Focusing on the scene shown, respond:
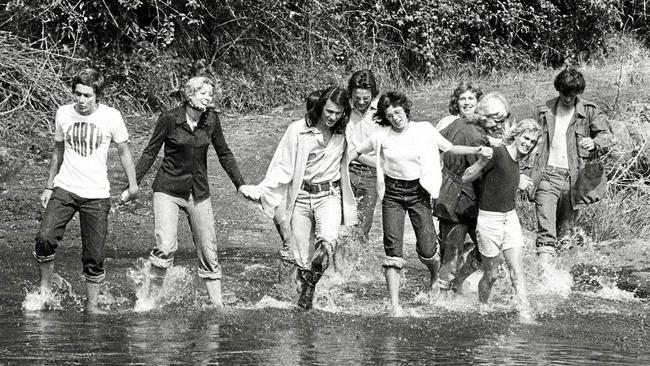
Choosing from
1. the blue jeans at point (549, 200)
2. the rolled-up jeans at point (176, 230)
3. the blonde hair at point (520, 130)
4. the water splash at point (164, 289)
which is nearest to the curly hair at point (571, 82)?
the blue jeans at point (549, 200)

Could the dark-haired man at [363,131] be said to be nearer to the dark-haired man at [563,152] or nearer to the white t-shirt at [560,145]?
the dark-haired man at [563,152]

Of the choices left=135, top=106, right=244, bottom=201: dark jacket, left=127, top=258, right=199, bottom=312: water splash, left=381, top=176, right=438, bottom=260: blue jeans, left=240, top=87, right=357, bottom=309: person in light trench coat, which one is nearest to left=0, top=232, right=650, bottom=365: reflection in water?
left=127, top=258, right=199, bottom=312: water splash

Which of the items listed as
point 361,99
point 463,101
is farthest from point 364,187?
point 463,101

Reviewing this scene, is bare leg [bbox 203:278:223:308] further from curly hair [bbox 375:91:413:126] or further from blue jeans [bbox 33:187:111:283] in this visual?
curly hair [bbox 375:91:413:126]

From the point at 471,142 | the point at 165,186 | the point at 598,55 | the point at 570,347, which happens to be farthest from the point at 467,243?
the point at 598,55

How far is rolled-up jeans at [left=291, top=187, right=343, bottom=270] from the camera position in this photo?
897 cm

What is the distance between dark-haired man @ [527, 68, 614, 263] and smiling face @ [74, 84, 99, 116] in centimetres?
390

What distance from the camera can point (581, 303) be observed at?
9914mm

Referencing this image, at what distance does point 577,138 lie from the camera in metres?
10.4

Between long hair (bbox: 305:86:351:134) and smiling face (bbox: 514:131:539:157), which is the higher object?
long hair (bbox: 305:86:351:134)

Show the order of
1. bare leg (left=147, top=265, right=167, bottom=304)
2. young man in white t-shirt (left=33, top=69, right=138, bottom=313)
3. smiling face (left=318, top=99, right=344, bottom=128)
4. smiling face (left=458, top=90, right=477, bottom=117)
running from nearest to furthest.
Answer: young man in white t-shirt (left=33, top=69, right=138, bottom=313)
smiling face (left=318, top=99, right=344, bottom=128)
bare leg (left=147, top=265, right=167, bottom=304)
smiling face (left=458, top=90, right=477, bottom=117)

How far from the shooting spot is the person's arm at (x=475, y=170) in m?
8.80

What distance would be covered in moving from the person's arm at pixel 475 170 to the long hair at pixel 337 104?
99 cm

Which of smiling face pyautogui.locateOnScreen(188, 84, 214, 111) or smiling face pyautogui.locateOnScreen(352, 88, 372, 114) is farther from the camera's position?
smiling face pyautogui.locateOnScreen(352, 88, 372, 114)
